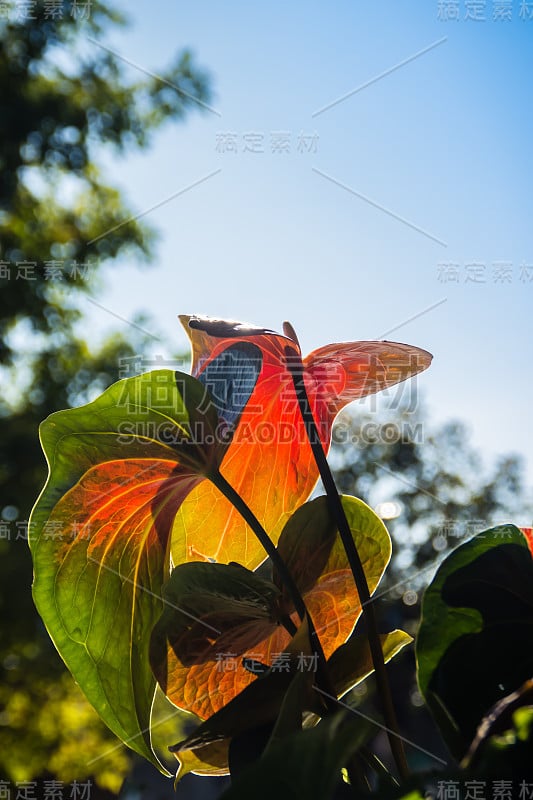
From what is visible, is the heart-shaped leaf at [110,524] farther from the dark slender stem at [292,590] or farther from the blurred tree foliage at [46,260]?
the blurred tree foliage at [46,260]

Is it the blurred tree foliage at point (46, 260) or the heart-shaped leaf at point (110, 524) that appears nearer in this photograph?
the heart-shaped leaf at point (110, 524)

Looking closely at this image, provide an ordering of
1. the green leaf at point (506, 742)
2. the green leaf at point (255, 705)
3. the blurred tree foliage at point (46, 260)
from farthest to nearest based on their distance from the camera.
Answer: the blurred tree foliage at point (46, 260) < the green leaf at point (255, 705) < the green leaf at point (506, 742)

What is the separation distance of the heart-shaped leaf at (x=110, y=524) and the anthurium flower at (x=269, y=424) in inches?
1.3

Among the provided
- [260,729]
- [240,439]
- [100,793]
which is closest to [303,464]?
[240,439]

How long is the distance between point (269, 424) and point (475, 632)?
188 millimetres

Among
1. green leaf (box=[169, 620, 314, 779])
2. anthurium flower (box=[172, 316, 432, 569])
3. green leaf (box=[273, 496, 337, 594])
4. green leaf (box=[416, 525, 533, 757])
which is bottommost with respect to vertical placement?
green leaf (box=[169, 620, 314, 779])

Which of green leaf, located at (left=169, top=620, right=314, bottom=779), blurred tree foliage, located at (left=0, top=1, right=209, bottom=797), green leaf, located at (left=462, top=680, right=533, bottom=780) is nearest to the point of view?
green leaf, located at (left=462, top=680, right=533, bottom=780)

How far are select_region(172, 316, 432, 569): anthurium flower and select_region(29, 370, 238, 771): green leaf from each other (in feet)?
0.12

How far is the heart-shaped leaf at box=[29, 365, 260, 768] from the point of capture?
1.18 ft

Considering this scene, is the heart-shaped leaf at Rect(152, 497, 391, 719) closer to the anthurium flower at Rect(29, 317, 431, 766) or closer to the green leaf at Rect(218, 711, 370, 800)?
the anthurium flower at Rect(29, 317, 431, 766)

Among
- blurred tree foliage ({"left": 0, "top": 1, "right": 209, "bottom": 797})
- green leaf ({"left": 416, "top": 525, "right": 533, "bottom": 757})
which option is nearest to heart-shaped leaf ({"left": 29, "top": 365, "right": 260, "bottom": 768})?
green leaf ({"left": 416, "top": 525, "right": 533, "bottom": 757})

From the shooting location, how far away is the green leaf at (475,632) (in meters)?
0.27

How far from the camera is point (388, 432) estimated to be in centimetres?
53

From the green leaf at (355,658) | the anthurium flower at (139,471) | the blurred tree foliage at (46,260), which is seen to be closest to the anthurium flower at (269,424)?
the anthurium flower at (139,471)
